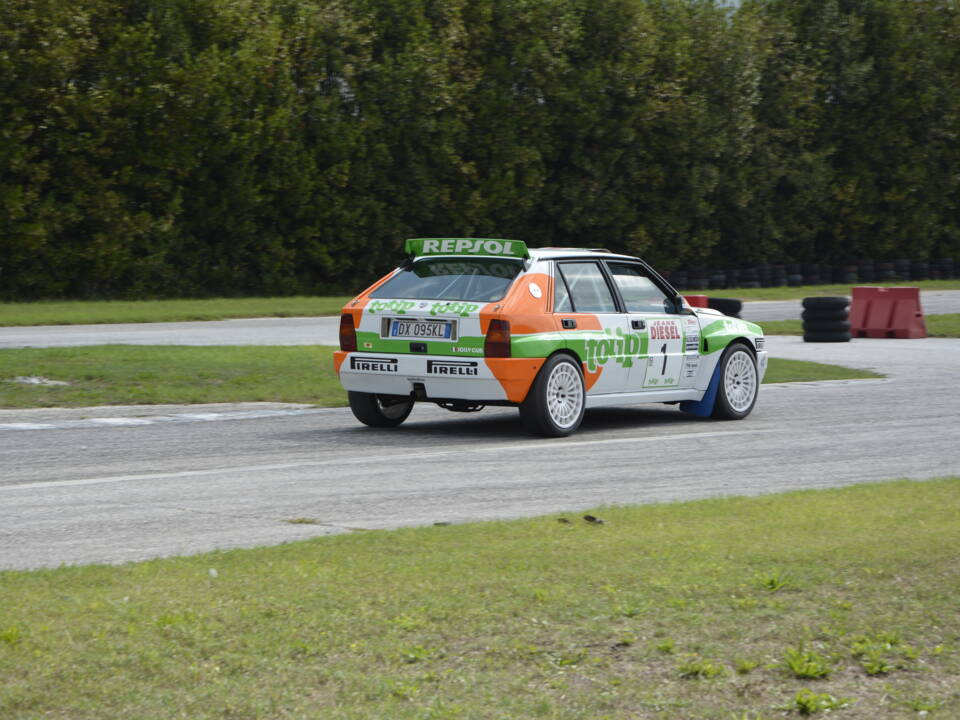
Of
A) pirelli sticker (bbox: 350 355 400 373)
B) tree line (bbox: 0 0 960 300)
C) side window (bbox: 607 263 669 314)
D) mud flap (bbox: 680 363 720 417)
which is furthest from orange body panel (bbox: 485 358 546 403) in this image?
tree line (bbox: 0 0 960 300)

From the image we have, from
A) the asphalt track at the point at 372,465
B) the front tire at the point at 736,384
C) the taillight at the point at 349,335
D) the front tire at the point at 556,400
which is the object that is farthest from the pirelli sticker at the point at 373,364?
the front tire at the point at 736,384

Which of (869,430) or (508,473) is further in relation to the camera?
(869,430)

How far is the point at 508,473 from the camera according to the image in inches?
408

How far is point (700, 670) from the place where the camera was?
17.4ft

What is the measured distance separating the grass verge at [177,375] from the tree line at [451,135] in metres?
16.8

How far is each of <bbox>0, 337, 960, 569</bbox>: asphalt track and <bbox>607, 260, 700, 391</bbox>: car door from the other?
0.48m

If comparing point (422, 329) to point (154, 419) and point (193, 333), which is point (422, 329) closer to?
point (154, 419)

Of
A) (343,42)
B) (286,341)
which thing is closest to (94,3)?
(343,42)

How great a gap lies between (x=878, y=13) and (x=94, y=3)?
30460 mm

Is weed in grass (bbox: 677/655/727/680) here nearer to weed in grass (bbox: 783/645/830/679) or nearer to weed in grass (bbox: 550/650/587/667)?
weed in grass (bbox: 783/645/830/679)

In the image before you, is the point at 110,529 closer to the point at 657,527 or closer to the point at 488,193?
the point at 657,527

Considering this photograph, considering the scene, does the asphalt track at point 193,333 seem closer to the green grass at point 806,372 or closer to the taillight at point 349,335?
the green grass at point 806,372

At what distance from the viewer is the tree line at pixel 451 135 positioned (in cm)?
3550

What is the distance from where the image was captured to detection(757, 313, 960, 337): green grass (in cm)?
2836
